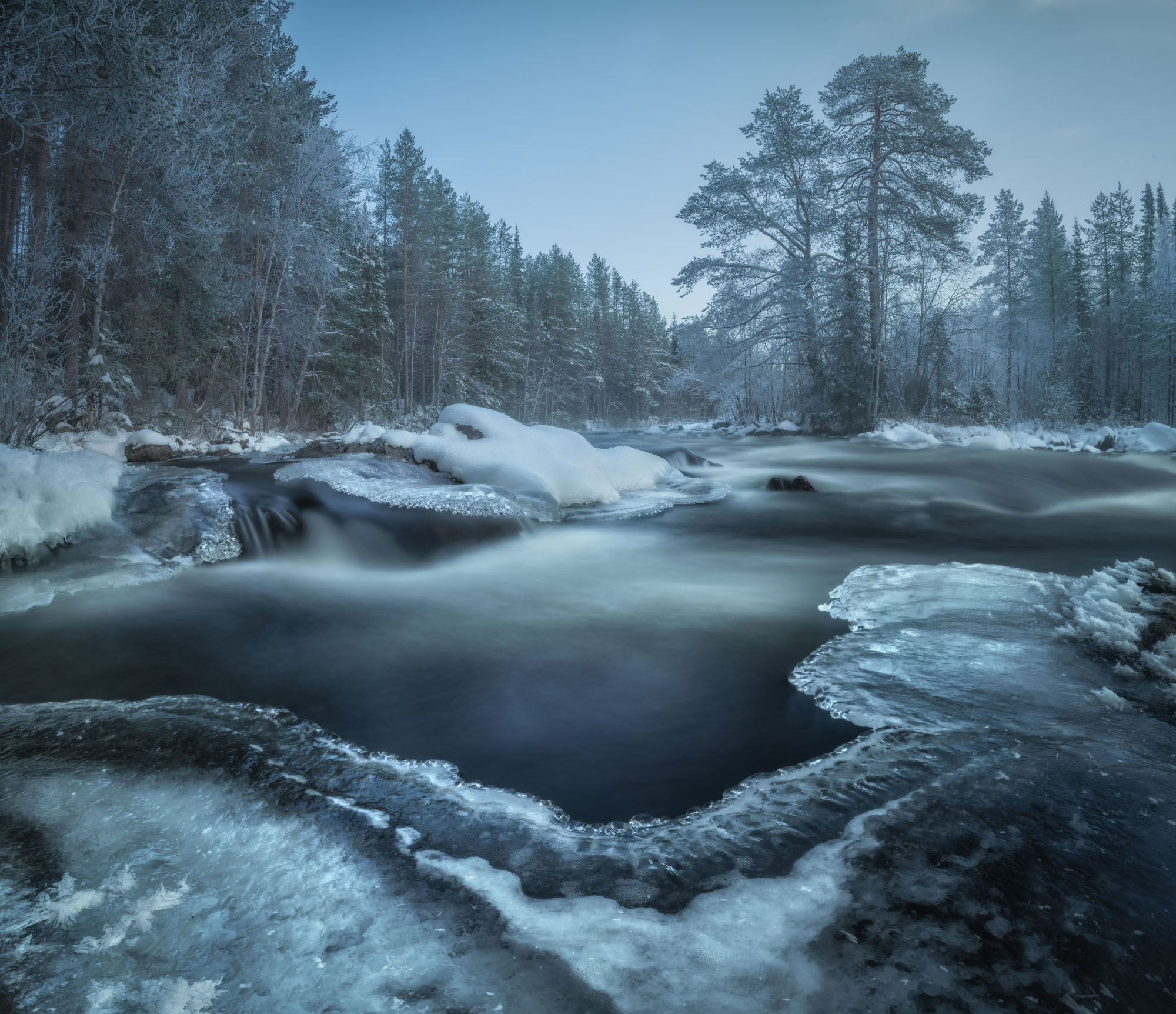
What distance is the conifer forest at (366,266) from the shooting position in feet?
29.2

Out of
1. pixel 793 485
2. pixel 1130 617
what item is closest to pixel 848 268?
pixel 793 485

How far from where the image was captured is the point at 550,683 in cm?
305

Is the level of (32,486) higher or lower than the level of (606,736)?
higher

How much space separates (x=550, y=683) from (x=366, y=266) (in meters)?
25.0

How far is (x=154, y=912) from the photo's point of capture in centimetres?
140

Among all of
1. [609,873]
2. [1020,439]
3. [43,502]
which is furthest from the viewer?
[1020,439]

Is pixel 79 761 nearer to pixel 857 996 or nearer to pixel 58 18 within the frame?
pixel 857 996

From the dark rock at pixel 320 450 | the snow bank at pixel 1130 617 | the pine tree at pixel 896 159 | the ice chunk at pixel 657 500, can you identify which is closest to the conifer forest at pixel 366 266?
the pine tree at pixel 896 159

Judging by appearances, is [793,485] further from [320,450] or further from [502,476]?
[320,450]

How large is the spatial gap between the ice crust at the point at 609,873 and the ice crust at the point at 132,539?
198 centimetres

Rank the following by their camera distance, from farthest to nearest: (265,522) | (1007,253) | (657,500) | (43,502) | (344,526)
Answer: (1007,253)
(657,500)
(344,526)
(265,522)
(43,502)

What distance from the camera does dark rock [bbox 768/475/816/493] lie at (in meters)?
9.28

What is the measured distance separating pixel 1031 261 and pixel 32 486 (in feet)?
148

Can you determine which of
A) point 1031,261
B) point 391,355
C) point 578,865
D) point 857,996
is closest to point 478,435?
point 578,865
